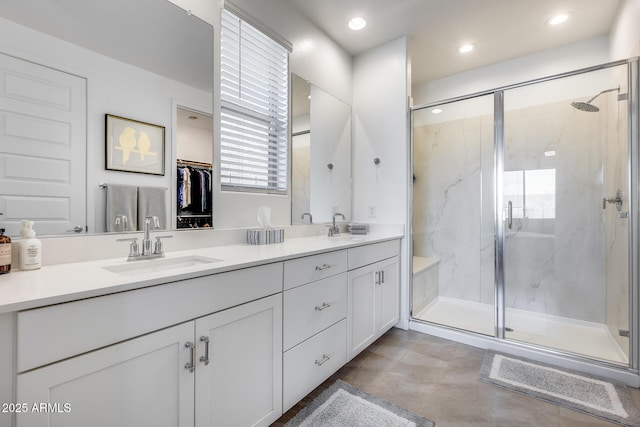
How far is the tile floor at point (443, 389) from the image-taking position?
145cm

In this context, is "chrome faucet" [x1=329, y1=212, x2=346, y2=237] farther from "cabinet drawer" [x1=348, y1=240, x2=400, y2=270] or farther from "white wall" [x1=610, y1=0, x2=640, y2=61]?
"white wall" [x1=610, y1=0, x2=640, y2=61]

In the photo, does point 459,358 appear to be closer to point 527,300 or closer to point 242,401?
point 527,300

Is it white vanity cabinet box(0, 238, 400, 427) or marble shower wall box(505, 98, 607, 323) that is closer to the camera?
white vanity cabinet box(0, 238, 400, 427)

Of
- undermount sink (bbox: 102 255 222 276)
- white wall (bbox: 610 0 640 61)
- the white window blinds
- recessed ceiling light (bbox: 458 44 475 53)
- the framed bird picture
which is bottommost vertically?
undermount sink (bbox: 102 255 222 276)

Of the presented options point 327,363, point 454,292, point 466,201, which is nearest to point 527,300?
point 454,292

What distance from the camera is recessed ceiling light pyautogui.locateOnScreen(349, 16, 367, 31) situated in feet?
7.70

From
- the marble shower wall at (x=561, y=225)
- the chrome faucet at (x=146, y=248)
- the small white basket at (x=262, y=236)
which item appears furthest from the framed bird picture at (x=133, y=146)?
the marble shower wall at (x=561, y=225)

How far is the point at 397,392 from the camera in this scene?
166 cm

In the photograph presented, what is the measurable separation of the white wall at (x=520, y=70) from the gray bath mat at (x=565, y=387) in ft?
8.63

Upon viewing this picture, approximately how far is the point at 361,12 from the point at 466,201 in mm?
1928

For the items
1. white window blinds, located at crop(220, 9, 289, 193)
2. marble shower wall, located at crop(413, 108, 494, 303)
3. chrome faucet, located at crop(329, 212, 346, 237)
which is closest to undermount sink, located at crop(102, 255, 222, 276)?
white window blinds, located at crop(220, 9, 289, 193)

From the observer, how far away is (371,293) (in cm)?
211

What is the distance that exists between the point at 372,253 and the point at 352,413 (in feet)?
3.27

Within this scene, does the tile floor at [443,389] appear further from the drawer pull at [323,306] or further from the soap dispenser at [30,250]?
the soap dispenser at [30,250]
